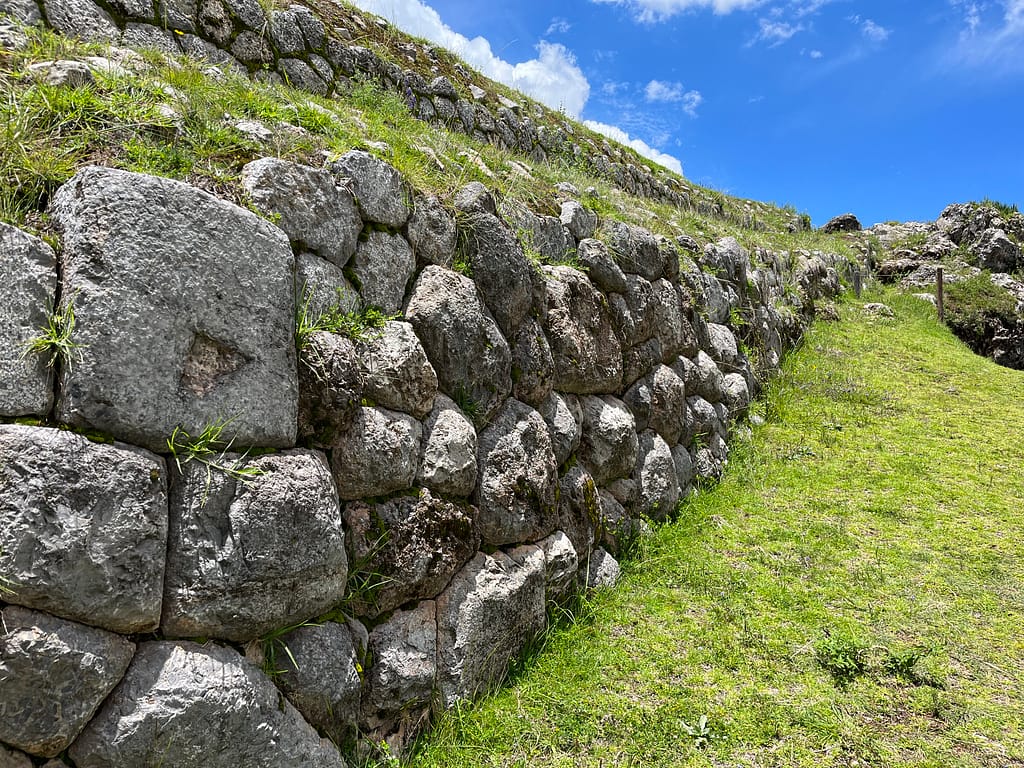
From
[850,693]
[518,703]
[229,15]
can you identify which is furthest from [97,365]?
[229,15]

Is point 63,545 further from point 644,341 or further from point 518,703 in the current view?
point 644,341

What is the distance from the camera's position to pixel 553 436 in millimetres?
4133

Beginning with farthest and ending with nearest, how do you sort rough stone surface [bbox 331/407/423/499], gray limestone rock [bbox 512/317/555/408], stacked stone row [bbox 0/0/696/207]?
1. stacked stone row [bbox 0/0/696/207]
2. gray limestone rock [bbox 512/317/555/408]
3. rough stone surface [bbox 331/407/423/499]

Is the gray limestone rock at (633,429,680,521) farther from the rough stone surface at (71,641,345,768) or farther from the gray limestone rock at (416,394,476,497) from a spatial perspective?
the rough stone surface at (71,641,345,768)

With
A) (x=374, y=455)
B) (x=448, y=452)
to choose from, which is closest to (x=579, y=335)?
(x=448, y=452)

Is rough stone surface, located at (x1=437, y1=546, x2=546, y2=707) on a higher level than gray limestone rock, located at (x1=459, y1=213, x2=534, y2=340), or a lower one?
lower

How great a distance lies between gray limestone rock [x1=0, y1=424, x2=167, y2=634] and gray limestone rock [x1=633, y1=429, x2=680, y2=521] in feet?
12.3

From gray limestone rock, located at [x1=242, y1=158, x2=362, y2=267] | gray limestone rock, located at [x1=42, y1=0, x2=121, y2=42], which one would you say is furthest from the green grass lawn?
gray limestone rock, located at [x1=42, y1=0, x2=121, y2=42]

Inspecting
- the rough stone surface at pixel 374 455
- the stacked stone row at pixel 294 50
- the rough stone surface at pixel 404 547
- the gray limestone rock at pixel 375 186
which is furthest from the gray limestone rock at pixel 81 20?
the rough stone surface at pixel 404 547

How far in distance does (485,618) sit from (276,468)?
1.51 m

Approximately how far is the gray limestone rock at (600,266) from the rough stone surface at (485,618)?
8.24 feet

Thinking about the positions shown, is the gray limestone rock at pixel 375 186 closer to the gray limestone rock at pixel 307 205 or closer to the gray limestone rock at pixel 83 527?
the gray limestone rock at pixel 307 205

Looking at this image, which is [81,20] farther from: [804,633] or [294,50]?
[804,633]

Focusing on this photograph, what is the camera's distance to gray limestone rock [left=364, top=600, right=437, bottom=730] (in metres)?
2.76
